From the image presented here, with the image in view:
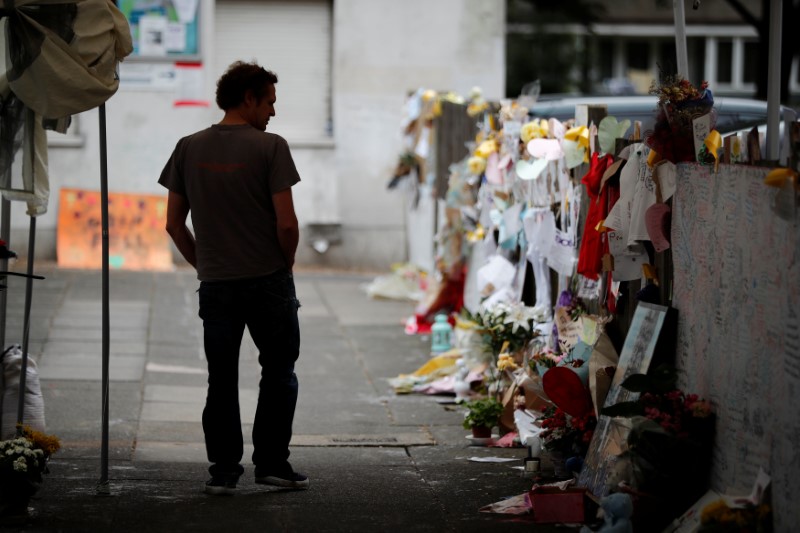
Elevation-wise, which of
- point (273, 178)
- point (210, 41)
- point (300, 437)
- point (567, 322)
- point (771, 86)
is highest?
point (210, 41)

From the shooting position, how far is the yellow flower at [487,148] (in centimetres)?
934

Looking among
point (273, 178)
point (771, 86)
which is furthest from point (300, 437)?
point (771, 86)

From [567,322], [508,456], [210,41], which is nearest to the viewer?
[508,456]

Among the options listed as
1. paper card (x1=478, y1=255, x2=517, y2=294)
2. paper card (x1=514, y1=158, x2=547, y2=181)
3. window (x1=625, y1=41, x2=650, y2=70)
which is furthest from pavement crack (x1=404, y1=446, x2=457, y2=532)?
window (x1=625, y1=41, x2=650, y2=70)

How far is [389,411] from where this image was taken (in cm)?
812

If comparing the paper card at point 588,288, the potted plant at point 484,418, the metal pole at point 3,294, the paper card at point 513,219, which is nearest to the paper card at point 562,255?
the paper card at point 588,288

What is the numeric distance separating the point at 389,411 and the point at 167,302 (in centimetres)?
478

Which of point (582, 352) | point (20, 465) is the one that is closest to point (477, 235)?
point (582, 352)

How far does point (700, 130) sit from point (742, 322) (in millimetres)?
1070

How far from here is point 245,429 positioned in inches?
299

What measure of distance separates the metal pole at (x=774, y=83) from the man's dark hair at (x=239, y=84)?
221 cm

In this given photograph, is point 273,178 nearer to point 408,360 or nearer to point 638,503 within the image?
point 638,503

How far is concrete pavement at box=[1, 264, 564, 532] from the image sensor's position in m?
5.23

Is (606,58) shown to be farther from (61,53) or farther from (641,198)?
(61,53)
